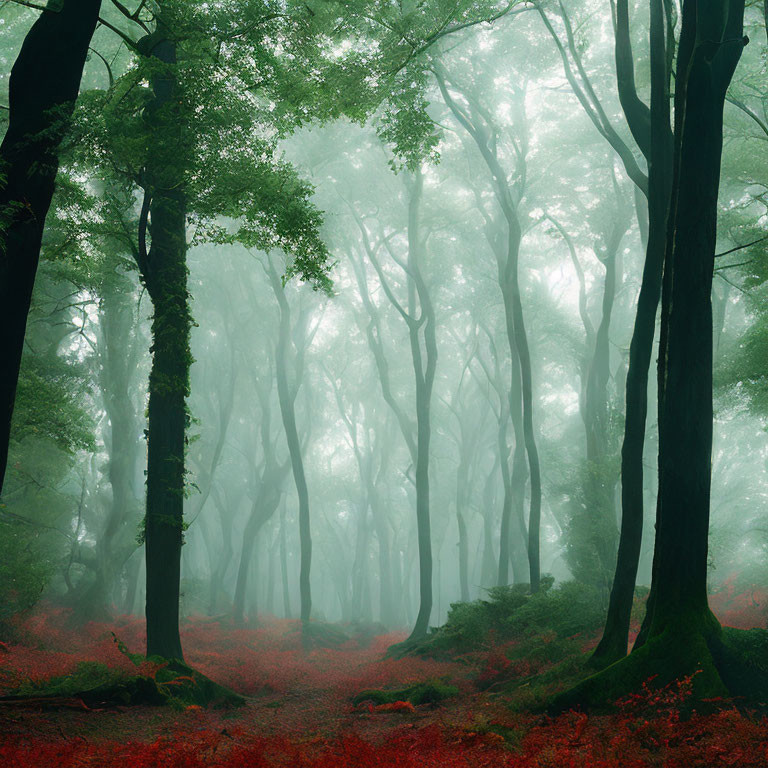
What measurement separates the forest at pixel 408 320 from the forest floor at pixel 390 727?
0.05 metres

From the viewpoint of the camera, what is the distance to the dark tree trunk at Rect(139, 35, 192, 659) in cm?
898

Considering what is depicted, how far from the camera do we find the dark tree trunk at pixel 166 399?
8977mm

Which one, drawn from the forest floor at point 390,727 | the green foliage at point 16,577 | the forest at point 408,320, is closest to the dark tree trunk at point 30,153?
the forest at point 408,320

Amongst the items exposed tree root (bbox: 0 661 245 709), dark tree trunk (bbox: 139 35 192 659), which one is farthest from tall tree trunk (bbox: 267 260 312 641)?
exposed tree root (bbox: 0 661 245 709)

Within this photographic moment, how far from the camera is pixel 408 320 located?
68.1 ft

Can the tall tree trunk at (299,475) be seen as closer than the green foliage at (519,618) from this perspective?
No

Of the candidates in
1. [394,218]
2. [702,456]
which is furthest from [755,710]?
[394,218]

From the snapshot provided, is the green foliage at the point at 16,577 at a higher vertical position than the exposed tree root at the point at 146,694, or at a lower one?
higher

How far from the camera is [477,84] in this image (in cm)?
1772

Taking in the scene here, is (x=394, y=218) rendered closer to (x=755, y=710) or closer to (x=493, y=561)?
(x=493, y=561)

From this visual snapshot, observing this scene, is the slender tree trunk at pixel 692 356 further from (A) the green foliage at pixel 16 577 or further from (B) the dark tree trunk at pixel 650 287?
(A) the green foliage at pixel 16 577

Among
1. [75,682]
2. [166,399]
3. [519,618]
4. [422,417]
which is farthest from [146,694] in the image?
[422,417]

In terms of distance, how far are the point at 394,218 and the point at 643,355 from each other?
1682cm

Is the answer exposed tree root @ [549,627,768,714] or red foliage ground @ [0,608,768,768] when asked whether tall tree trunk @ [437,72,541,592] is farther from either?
exposed tree root @ [549,627,768,714]
